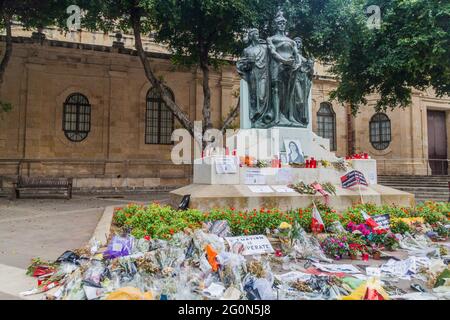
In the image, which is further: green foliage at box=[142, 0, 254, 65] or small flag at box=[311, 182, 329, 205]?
green foliage at box=[142, 0, 254, 65]

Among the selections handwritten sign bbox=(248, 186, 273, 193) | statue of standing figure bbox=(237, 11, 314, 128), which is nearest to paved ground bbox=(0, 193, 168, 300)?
handwritten sign bbox=(248, 186, 273, 193)

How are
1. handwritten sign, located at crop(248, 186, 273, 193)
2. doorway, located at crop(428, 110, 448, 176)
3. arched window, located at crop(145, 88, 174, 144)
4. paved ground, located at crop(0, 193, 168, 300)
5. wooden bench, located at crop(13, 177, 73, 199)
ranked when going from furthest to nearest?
doorway, located at crop(428, 110, 448, 176), arched window, located at crop(145, 88, 174, 144), wooden bench, located at crop(13, 177, 73, 199), handwritten sign, located at crop(248, 186, 273, 193), paved ground, located at crop(0, 193, 168, 300)

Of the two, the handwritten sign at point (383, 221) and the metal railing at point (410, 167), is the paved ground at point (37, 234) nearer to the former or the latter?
the handwritten sign at point (383, 221)

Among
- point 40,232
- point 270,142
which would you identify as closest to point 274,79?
point 270,142

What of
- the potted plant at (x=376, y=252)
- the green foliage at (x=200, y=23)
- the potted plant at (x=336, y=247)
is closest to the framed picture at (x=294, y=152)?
the potted plant at (x=376, y=252)

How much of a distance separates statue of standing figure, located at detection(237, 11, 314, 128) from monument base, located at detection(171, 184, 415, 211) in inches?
95.0

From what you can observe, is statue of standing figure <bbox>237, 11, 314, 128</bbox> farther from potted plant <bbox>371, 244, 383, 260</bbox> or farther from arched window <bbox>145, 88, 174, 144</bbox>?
arched window <bbox>145, 88, 174, 144</bbox>

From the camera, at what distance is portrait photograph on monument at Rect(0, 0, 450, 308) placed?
4270 mm

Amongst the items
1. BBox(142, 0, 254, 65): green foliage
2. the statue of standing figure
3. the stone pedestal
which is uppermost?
BBox(142, 0, 254, 65): green foliage

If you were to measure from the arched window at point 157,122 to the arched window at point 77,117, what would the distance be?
11.7 feet

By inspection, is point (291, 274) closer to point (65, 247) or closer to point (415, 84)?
point (65, 247)

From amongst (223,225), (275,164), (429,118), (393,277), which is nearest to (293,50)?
(275,164)

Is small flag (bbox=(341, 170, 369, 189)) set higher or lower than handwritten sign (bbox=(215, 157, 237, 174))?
lower

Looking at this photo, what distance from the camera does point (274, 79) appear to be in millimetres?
10555
